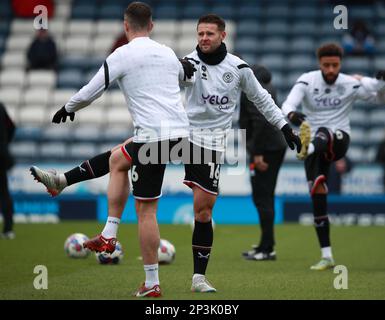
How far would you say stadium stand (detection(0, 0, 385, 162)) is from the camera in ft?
67.8

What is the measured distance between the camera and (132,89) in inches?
293

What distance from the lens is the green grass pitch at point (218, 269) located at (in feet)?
25.4

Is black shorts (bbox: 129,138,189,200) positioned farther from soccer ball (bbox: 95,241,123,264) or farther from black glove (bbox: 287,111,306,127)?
soccer ball (bbox: 95,241,123,264)

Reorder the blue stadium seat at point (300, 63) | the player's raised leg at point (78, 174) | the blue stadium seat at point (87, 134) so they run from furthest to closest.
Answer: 1. the blue stadium seat at point (300, 63)
2. the blue stadium seat at point (87, 134)
3. the player's raised leg at point (78, 174)

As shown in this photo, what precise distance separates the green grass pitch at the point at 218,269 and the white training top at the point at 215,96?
1308 millimetres

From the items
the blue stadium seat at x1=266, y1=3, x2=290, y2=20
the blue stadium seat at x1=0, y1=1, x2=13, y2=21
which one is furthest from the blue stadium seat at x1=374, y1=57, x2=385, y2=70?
the blue stadium seat at x1=0, y1=1, x2=13, y2=21

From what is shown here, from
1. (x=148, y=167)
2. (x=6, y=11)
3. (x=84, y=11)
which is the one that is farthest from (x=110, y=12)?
(x=148, y=167)

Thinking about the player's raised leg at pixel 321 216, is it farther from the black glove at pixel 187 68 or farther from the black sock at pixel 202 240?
the black glove at pixel 187 68

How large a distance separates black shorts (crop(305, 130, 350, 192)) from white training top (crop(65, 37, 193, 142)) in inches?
127

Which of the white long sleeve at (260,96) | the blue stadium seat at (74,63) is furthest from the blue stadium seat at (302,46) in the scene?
the white long sleeve at (260,96)

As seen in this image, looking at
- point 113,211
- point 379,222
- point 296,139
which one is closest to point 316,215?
point 296,139

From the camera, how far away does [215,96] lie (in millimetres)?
8148

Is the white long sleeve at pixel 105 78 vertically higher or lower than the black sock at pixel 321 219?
higher
